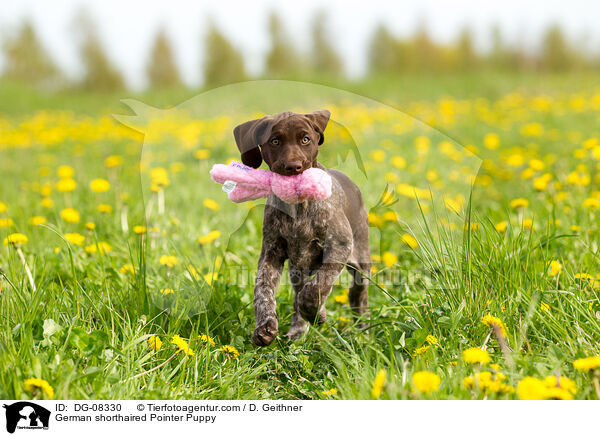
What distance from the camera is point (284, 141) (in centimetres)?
216

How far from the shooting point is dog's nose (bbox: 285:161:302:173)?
6.87ft

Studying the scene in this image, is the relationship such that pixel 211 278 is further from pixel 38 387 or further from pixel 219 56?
pixel 219 56

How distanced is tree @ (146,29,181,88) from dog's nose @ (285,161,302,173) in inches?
828

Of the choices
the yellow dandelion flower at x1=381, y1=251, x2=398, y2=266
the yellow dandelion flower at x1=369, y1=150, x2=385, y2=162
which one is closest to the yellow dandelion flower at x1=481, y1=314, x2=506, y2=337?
the yellow dandelion flower at x1=381, y1=251, x2=398, y2=266

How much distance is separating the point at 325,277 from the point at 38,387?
1.21 m

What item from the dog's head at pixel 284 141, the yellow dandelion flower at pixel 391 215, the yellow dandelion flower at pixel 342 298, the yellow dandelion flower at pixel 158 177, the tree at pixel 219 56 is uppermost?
the tree at pixel 219 56

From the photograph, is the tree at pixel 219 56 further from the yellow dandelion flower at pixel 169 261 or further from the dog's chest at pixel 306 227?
the dog's chest at pixel 306 227

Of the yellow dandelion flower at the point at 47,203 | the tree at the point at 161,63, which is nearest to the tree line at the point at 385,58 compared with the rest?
the tree at the point at 161,63

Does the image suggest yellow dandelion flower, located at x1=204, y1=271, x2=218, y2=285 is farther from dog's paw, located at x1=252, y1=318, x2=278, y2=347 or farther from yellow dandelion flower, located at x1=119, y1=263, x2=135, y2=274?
dog's paw, located at x1=252, y1=318, x2=278, y2=347

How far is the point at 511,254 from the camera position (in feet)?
8.96

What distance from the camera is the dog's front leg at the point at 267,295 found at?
7.32 feet

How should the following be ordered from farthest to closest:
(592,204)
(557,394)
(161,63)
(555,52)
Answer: (161,63)
(555,52)
(592,204)
(557,394)

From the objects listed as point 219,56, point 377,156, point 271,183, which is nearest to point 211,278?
point 271,183

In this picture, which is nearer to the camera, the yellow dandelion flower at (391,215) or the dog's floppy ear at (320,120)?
the dog's floppy ear at (320,120)
